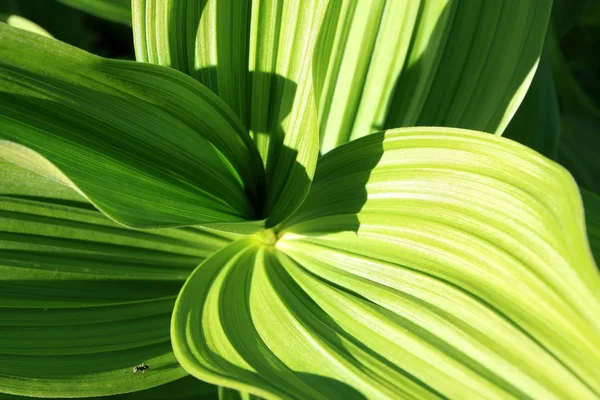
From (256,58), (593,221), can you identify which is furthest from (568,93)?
(256,58)

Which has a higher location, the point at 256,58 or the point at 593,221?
the point at 256,58

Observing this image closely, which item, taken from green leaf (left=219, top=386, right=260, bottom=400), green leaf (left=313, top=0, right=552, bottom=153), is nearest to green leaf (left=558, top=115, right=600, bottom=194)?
green leaf (left=313, top=0, right=552, bottom=153)

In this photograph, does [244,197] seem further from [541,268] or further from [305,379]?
[541,268]

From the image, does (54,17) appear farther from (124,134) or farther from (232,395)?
(232,395)

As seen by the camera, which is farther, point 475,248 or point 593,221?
point 593,221

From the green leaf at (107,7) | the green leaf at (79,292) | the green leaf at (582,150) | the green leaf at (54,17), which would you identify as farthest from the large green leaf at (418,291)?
the green leaf at (54,17)

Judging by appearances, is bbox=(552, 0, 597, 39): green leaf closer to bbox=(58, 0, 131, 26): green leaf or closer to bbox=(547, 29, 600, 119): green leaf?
bbox=(547, 29, 600, 119): green leaf
